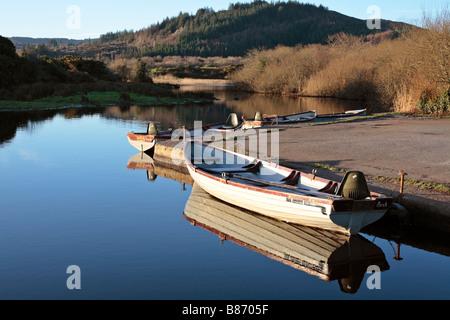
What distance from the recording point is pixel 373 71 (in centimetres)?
6253

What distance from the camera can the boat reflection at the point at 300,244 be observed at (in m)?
12.3

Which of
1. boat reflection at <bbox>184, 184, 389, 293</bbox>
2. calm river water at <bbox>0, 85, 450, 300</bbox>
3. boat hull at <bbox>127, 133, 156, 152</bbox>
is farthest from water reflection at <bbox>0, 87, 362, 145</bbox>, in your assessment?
boat reflection at <bbox>184, 184, 389, 293</bbox>

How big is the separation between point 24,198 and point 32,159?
855 centimetres

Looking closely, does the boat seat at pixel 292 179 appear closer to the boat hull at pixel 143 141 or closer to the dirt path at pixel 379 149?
the dirt path at pixel 379 149

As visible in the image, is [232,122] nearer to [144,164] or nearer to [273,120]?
[273,120]

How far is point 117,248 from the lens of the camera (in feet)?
44.0

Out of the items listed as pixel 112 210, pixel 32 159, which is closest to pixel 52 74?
pixel 32 159

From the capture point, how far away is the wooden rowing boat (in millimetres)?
12977

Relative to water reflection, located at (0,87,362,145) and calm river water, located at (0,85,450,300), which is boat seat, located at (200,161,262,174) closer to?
calm river water, located at (0,85,450,300)

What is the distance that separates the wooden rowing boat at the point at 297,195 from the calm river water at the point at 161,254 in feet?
2.55

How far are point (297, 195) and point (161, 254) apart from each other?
3.76 metres

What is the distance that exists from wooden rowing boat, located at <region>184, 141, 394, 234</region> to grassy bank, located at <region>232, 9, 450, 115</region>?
22888mm

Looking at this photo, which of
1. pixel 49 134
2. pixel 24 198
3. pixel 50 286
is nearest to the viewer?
pixel 50 286
